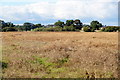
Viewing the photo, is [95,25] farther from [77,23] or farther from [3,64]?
[3,64]

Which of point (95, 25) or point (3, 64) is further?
point (95, 25)

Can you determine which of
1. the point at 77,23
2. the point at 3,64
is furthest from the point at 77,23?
the point at 3,64

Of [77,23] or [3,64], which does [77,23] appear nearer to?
[77,23]

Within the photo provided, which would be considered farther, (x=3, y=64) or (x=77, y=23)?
(x=77, y=23)

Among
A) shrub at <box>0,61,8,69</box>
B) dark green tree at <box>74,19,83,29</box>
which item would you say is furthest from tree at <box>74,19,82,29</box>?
shrub at <box>0,61,8,69</box>

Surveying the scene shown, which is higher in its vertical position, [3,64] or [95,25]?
[95,25]

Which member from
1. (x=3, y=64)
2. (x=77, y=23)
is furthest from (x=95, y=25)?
(x=3, y=64)

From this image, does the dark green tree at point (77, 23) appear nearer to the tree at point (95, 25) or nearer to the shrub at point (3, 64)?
the tree at point (95, 25)

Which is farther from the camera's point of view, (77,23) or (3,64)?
(77,23)

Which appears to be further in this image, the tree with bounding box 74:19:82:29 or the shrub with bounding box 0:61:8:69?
the tree with bounding box 74:19:82:29

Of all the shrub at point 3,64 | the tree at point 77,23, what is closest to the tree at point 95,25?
the tree at point 77,23

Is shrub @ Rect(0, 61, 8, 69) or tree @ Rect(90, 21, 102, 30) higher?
tree @ Rect(90, 21, 102, 30)

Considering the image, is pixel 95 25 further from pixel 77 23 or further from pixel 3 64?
pixel 3 64

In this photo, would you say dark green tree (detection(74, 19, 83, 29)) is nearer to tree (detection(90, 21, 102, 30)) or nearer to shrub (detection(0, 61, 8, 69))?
tree (detection(90, 21, 102, 30))
